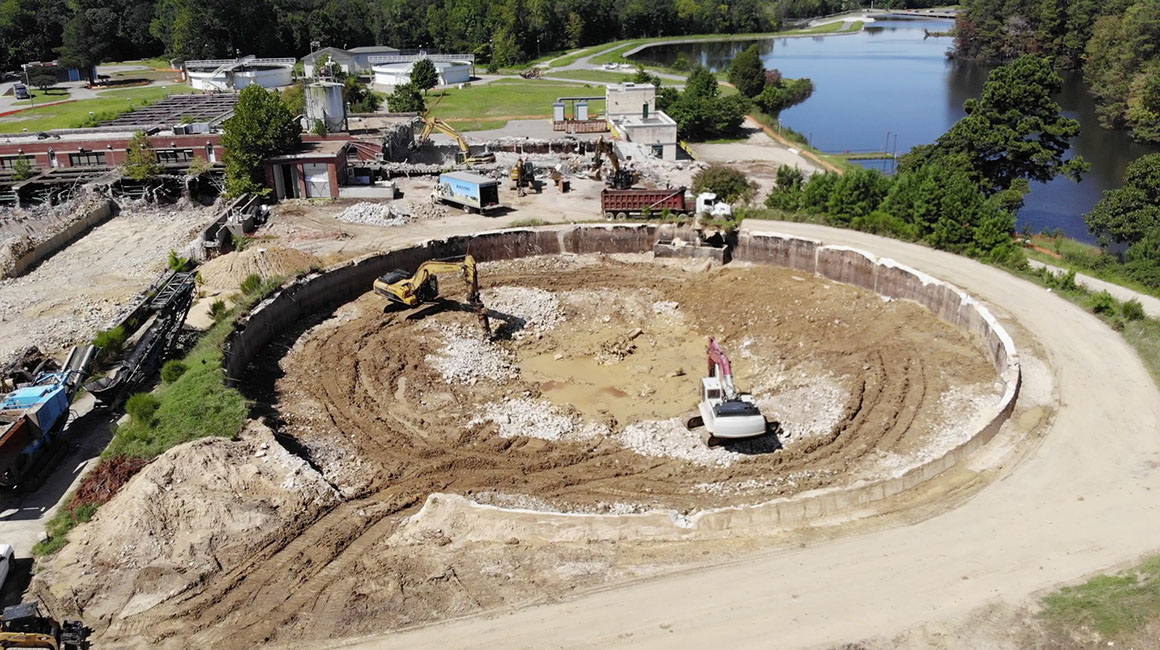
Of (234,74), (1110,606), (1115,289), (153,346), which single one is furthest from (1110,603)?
(234,74)

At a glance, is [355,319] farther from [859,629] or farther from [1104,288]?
[1104,288]

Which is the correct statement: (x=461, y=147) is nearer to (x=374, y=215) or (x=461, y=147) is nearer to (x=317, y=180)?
(x=317, y=180)

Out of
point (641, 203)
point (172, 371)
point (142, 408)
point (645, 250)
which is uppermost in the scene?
point (641, 203)


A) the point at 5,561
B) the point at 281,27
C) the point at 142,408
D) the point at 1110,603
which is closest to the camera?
the point at 1110,603

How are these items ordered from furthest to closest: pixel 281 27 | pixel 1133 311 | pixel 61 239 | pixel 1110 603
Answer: pixel 281 27 < pixel 61 239 < pixel 1133 311 < pixel 1110 603

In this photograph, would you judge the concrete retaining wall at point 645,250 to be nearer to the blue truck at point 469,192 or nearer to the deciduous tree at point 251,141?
the blue truck at point 469,192

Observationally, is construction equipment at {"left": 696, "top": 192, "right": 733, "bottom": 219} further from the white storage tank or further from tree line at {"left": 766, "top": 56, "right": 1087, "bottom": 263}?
the white storage tank

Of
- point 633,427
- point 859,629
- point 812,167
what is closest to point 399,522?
point 633,427
